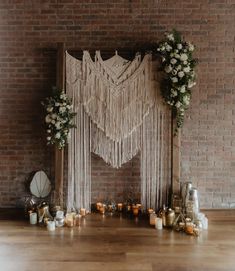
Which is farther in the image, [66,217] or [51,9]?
[51,9]

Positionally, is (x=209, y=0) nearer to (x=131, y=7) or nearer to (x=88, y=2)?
(x=131, y=7)

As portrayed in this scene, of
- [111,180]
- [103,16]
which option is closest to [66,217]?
[111,180]

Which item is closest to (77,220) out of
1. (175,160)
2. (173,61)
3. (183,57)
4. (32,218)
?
(32,218)

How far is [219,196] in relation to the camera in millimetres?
5051

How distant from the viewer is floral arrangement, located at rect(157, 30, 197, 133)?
175 inches

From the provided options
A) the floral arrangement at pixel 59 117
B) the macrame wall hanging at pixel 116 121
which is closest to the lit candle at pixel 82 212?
the macrame wall hanging at pixel 116 121

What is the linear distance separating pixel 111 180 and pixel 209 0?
2836mm

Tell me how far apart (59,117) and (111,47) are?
48.8 inches

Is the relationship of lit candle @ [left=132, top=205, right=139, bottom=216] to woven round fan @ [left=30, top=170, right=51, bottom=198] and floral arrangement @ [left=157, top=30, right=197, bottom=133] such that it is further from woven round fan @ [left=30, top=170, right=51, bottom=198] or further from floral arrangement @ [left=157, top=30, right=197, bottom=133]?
floral arrangement @ [left=157, top=30, right=197, bottom=133]

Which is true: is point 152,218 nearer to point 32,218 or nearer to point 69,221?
point 69,221

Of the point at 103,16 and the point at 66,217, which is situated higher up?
the point at 103,16

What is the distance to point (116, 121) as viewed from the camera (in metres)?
4.81

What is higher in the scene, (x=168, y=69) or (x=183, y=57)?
(x=183, y=57)

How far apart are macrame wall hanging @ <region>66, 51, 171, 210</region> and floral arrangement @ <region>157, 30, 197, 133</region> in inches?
9.1
